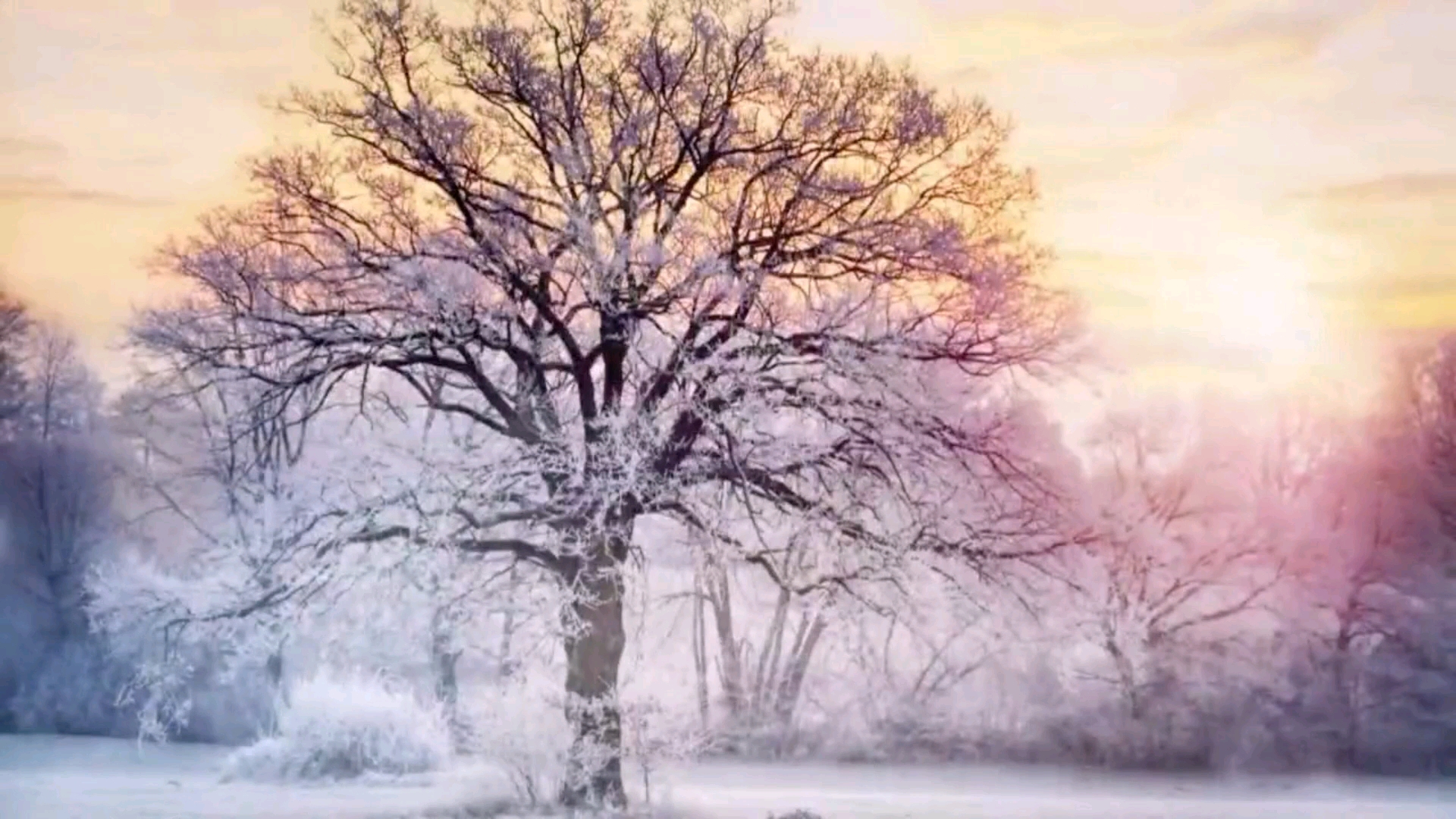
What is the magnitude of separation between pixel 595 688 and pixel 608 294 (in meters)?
0.95

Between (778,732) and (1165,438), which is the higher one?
(1165,438)

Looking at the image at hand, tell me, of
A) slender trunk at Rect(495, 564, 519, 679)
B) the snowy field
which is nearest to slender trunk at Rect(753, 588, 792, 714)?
the snowy field

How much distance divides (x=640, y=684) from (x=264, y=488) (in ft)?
3.36

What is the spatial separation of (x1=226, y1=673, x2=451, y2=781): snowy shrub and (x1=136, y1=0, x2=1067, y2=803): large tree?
1.18 feet

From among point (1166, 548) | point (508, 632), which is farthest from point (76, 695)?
point (1166, 548)

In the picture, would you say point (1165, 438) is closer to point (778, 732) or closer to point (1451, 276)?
point (1451, 276)

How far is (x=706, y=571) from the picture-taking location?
15.6ft

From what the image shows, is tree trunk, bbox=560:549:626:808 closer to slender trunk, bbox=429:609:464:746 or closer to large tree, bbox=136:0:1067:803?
large tree, bbox=136:0:1067:803

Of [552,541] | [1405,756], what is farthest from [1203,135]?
[552,541]

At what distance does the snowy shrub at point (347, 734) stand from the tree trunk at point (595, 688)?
12.3 inches

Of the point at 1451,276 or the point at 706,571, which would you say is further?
the point at 1451,276

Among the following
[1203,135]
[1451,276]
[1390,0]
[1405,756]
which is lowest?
[1405,756]

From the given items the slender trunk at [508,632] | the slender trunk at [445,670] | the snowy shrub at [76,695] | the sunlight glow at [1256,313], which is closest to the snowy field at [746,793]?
the snowy shrub at [76,695]

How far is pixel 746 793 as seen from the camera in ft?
15.9
